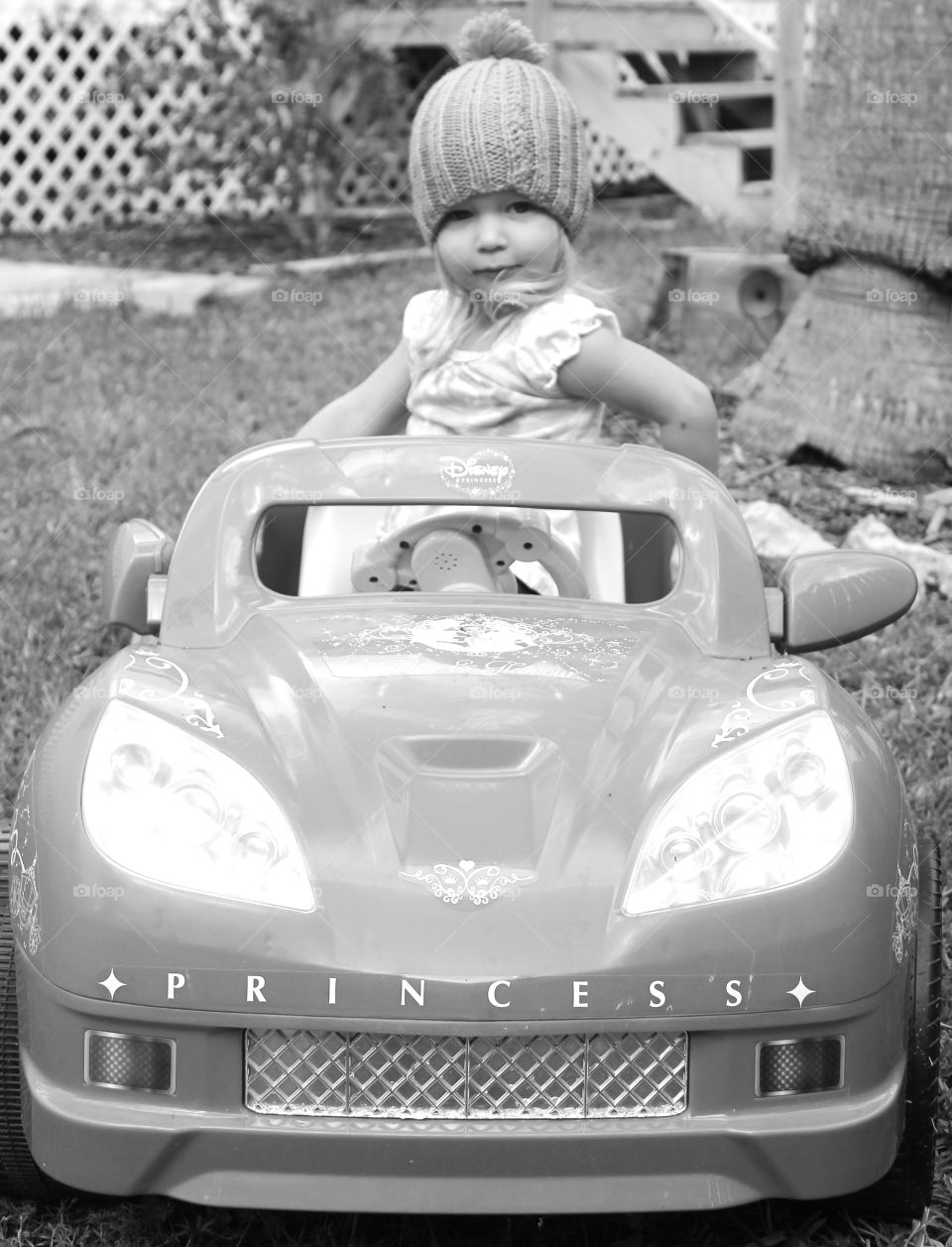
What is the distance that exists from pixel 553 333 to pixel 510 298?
0.12m

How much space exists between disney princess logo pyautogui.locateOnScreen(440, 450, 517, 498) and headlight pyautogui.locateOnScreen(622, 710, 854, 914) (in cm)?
71

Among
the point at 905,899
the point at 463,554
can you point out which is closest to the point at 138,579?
the point at 463,554

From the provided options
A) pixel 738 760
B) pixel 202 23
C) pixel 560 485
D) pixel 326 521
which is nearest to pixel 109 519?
pixel 326 521

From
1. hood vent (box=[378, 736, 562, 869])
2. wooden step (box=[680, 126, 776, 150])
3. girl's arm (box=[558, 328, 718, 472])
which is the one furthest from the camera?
wooden step (box=[680, 126, 776, 150])

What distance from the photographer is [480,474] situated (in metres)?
2.90

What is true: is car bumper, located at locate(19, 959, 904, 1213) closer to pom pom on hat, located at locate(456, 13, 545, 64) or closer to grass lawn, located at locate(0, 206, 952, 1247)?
grass lawn, located at locate(0, 206, 952, 1247)

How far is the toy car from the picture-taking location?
211cm

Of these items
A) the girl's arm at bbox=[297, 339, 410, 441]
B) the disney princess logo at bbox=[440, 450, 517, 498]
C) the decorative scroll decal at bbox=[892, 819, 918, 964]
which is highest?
the disney princess logo at bbox=[440, 450, 517, 498]

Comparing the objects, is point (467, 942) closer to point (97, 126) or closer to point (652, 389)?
point (652, 389)

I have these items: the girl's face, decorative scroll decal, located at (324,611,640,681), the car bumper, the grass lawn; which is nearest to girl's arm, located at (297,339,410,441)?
the girl's face

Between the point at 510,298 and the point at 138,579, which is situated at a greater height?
the point at 510,298

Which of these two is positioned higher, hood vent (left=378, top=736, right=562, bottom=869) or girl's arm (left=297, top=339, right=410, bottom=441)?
girl's arm (left=297, top=339, right=410, bottom=441)

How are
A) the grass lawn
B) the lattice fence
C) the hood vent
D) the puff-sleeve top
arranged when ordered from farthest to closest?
the lattice fence
the puff-sleeve top
the grass lawn
the hood vent

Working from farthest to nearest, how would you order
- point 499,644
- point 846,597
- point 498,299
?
point 498,299 → point 846,597 → point 499,644
